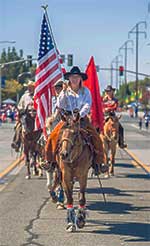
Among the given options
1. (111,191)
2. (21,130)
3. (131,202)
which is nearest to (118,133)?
(21,130)

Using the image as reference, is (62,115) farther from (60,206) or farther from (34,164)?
(34,164)

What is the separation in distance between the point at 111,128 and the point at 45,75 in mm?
5121

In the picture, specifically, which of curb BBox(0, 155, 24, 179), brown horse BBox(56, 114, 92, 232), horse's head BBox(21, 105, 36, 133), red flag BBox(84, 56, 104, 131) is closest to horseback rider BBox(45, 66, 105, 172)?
brown horse BBox(56, 114, 92, 232)

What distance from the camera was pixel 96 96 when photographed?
14664mm

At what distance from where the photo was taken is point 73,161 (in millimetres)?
10773

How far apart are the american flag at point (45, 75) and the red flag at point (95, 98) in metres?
0.68

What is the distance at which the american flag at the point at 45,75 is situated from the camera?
14.9m

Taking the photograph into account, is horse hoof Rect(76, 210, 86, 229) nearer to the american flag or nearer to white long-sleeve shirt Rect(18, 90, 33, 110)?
the american flag

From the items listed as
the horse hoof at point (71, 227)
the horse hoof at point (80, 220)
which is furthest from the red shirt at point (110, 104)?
the horse hoof at point (71, 227)

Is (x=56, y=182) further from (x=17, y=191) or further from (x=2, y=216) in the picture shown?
(x=17, y=191)

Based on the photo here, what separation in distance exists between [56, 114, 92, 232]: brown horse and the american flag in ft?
12.3

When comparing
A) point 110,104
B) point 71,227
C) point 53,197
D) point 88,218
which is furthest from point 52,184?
point 110,104

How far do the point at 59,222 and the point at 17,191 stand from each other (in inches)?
162

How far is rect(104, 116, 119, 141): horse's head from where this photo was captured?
19.6m
